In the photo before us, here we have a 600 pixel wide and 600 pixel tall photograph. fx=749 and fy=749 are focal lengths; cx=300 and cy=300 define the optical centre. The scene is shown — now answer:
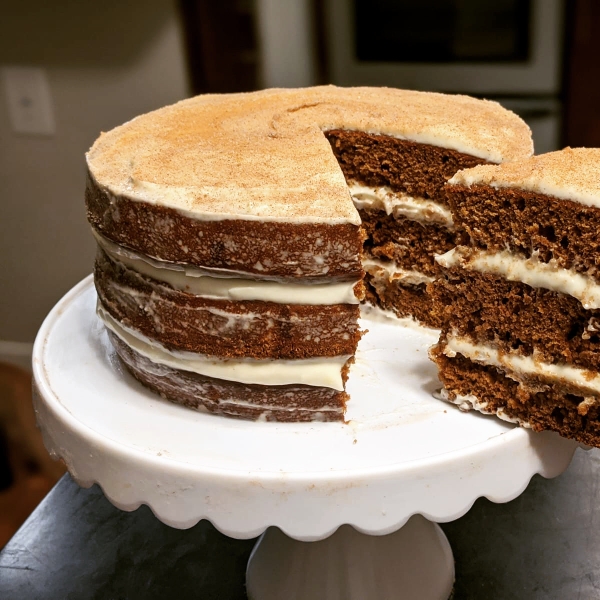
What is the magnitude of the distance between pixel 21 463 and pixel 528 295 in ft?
9.83

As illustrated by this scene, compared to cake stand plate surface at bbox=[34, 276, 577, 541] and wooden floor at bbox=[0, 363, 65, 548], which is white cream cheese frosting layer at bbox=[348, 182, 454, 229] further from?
wooden floor at bbox=[0, 363, 65, 548]

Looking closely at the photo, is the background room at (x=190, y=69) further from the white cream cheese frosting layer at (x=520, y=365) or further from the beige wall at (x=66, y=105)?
the white cream cheese frosting layer at (x=520, y=365)

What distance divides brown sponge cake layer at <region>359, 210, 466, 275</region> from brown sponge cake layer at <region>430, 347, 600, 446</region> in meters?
0.56

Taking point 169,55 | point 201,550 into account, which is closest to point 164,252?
point 201,550

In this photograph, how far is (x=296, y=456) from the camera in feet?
4.91

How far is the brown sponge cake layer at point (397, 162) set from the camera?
82.2 inches

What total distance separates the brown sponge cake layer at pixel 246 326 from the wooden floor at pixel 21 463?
2.34 meters

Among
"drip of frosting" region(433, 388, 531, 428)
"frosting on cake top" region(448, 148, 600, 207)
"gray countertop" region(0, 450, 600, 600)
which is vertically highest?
"frosting on cake top" region(448, 148, 600, 207)

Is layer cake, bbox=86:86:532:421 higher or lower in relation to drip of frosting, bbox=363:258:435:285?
higher

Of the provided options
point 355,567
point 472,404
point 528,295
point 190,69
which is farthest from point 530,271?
point 190,69

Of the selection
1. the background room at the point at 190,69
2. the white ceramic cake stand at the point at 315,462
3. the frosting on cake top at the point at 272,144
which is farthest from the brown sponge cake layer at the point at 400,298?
the background room at the point at 190,69

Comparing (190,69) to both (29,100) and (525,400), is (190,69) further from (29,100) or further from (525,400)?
(525,400)

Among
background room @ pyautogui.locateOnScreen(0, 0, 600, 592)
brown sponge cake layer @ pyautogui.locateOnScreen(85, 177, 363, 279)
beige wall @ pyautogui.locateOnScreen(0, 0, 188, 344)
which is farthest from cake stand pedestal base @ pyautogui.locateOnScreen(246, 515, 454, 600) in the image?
beige wall @ pyautogui.locateOnScreen(0, 0, 188, 344)

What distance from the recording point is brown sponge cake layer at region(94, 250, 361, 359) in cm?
160
